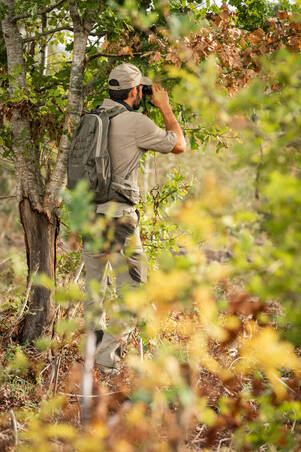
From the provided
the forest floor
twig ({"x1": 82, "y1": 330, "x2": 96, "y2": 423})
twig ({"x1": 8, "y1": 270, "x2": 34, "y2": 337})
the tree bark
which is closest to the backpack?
the tree bark

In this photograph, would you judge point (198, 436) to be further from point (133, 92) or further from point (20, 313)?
point (133, 92)

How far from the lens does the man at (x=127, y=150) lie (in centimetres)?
332

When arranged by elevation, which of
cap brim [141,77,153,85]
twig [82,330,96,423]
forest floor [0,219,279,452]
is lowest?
forest floor [0,219,279,452]

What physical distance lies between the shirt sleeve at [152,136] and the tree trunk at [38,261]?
50.8 inches

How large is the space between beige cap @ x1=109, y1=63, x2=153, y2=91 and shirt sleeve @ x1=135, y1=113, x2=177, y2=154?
294 millimetres

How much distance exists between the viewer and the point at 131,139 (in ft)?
Result: 11.0

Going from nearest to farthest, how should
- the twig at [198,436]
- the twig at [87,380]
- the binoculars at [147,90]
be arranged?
the twig at [87,380] → the twig at [198,436] → the binoculars at [147,90]

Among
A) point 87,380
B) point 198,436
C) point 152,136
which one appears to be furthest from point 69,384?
point 152,136

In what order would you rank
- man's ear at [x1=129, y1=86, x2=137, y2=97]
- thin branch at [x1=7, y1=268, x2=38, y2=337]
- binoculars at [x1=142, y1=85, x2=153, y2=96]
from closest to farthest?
man's ear at [x1=129, y1=86, x2=137, y2=97] → binoculars at [x1=142, y1=85, x2=153, y2=96] → thin branch at [x1=7, y1=268, x2=38, y2=337]

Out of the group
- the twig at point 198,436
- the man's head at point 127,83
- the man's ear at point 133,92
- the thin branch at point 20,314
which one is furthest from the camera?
the thin branch at point 20,314

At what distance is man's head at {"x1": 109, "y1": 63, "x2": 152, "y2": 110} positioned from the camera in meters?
3.38

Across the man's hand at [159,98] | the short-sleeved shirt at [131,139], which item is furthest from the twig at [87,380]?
the man's hand at [159,98]

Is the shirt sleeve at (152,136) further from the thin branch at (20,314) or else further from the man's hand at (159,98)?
the thin branch at (20,314)

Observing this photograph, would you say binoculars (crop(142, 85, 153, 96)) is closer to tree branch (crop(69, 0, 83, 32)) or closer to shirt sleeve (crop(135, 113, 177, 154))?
shirt sleeve (crop(135, 113, 177, 154))
